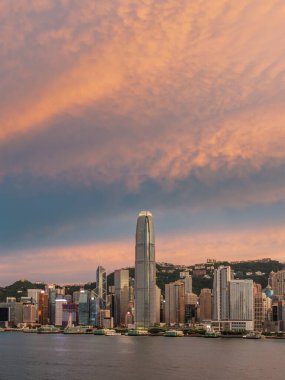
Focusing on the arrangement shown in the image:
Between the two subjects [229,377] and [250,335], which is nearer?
[229,377]

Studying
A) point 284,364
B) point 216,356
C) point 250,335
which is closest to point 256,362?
point 284,364

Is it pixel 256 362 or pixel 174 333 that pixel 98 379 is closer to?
pixel 256 362

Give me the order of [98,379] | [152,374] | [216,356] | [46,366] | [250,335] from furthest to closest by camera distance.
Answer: [250,335], [216,356], [46,366], [152,374], [98,379]

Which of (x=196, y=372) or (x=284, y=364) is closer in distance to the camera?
(x=196, y=372)

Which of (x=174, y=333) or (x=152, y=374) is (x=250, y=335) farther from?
(x=152, y=374)

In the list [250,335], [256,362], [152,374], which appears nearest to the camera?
[152,374]

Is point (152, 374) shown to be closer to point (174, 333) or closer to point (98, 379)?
point (98, 379)

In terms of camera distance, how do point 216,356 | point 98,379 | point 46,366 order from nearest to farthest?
point 98,379 → point 46,366 → point 216,356

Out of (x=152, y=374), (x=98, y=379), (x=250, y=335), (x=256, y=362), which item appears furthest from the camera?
(x=250, y=335)

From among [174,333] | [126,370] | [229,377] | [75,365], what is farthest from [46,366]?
[174,333]
